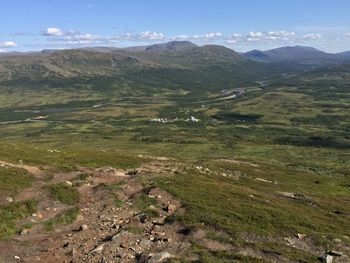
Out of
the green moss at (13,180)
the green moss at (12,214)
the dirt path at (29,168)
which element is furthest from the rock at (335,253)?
the dirt path at (29,168)

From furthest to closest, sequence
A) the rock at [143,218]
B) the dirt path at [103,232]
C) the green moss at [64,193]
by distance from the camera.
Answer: the green moss at [64,193], the rock at [143,218], the dirt path at [103,232]

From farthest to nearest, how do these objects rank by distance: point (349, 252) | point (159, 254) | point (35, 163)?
point (35, 163)
point (349, 252)
point (159, 254)

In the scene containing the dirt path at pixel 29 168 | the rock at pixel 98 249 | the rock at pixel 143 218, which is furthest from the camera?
the dirt path at pixel 29 168

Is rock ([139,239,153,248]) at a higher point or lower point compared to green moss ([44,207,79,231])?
higher

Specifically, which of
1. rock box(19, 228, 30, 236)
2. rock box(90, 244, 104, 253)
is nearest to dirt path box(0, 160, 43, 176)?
rock box(19, 228, 30, 236)

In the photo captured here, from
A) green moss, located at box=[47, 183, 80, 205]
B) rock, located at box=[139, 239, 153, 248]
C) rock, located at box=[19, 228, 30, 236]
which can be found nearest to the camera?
rock, located at box=[139, 239, 153, 248]

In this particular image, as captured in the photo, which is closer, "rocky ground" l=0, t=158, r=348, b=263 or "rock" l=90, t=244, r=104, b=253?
"rocky ground" l=0, t=158, r=348, b=263

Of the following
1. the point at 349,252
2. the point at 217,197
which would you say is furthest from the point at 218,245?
the point at 217,197

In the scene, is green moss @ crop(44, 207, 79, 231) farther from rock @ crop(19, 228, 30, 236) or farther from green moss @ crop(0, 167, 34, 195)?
green moss @ crop(0, 167, 34, 195)

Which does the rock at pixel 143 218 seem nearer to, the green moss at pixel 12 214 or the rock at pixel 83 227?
the rock at pixel 83 227

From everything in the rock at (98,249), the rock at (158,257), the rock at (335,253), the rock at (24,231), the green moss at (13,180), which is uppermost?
the green moss at (13,180)

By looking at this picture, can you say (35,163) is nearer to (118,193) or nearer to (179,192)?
(118,193)
